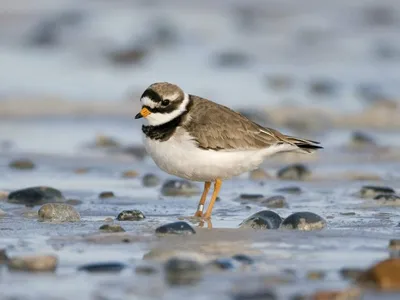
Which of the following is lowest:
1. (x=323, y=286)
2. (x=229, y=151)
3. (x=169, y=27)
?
(x=323, y=286)

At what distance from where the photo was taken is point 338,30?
668 inches

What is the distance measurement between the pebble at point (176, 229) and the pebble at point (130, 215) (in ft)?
1.79

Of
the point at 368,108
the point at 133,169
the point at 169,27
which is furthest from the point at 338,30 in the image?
the point at 133,169

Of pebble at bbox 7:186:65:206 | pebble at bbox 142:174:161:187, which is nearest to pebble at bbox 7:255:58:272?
pebble at bbox 7:186:65:206

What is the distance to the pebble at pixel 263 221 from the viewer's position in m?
5.64

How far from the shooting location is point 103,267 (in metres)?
4.43

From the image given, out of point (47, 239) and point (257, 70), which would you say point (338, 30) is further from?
point (47, 239)

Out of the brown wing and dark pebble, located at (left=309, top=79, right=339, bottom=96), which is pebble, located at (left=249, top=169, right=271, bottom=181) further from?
dark pebble, located at (left=309, top=79, right=339, bottom=96)

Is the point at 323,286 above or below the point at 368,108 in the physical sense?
below

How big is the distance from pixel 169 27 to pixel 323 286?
12.9m

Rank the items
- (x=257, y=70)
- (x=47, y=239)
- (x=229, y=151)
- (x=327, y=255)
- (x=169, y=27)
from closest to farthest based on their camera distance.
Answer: (x=327, y=255) → (x=47, y=239) → (x=229, y=151) → (x=257, y=70) → (x=169, y=27)

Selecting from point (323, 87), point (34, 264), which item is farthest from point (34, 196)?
point (323, 87)

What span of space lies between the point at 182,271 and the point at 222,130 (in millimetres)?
2009

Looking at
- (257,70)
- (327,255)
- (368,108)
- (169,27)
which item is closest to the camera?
(327,255)
